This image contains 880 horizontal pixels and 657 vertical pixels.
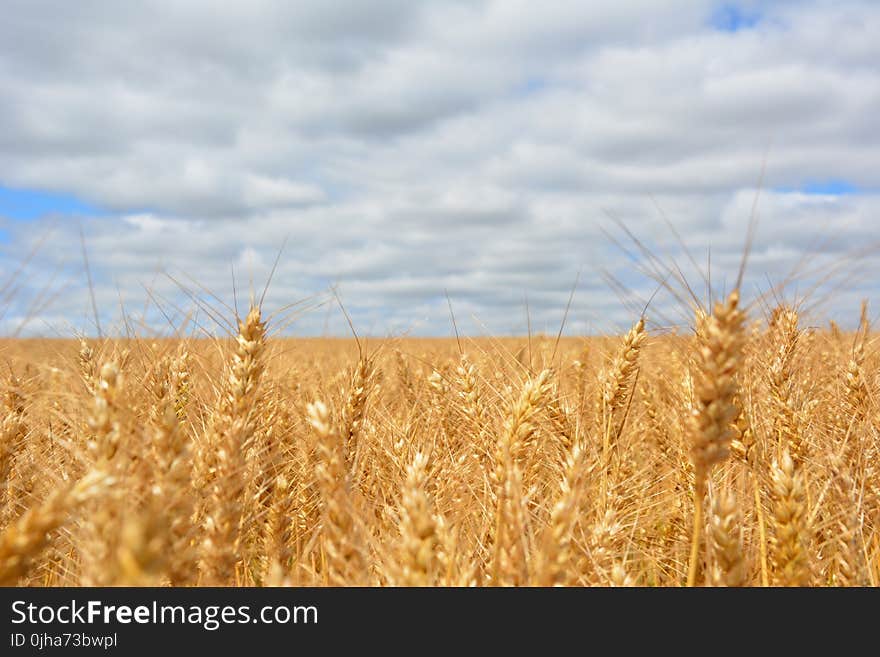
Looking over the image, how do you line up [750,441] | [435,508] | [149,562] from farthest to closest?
[750,441] < [435,508] < [149,562]

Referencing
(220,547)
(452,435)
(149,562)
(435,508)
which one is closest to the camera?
(149,562)

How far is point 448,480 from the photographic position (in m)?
3.17

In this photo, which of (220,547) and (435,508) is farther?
(435,508)

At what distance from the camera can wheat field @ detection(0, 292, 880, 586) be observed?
171 cm

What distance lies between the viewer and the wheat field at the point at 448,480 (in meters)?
1.71

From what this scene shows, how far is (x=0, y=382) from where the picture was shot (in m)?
3.46
